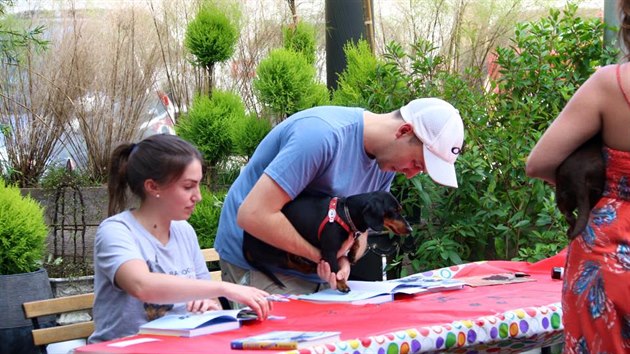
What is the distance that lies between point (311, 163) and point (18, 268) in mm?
2801

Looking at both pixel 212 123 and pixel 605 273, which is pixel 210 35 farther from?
pixel 605 273

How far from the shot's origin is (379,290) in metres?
3.33

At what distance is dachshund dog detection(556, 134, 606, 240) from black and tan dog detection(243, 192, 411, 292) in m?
0.87

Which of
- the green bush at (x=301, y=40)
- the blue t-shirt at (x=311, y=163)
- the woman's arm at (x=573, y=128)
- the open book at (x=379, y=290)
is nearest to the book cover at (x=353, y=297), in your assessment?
the open book at (x=379, y=290)

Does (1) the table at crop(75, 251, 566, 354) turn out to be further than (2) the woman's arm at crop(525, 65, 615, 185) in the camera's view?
Yes

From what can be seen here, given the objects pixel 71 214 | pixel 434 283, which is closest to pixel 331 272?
pixel 434 283

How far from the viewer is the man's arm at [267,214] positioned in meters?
3.16

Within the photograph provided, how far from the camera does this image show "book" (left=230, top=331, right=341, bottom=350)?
2.36 meters

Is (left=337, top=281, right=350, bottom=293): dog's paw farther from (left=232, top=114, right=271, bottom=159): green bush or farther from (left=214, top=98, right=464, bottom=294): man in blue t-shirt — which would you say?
(left=232, top=114, right=271, bottom=159): green bush

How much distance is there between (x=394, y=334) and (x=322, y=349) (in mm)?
282

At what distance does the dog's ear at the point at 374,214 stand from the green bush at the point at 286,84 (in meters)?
3.25

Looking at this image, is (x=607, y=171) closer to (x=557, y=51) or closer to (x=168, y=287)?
(x=168, y=287)

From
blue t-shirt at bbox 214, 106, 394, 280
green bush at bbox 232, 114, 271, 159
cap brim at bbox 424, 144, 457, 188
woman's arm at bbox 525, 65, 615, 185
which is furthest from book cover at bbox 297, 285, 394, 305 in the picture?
green bush at bbox 232, 114, 271, 159

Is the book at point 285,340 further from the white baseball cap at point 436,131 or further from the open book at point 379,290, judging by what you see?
the white baseball cap at point 436,131
